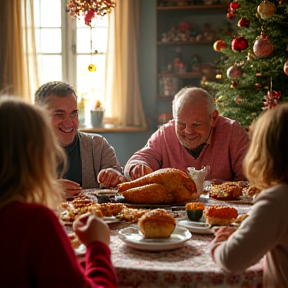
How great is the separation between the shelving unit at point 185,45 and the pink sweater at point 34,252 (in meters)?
4.04

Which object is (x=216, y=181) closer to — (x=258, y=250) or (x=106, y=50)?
(x=258, y=250)

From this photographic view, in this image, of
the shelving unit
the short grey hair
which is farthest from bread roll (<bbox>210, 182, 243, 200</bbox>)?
the shelving unit

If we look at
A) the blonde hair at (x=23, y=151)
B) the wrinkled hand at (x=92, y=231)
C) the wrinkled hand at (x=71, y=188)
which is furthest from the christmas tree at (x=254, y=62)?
the blonde hair at (x=23, y=151)

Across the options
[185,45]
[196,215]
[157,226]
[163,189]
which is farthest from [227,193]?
[185,45]

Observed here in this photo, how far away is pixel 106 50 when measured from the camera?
507cm

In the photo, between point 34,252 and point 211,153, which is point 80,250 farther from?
point 211,153

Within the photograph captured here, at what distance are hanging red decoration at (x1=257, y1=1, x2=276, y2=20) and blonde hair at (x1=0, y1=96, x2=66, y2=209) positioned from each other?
230cm

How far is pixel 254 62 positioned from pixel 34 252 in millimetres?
2788

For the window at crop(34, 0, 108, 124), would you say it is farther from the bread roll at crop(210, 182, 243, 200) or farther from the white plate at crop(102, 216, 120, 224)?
the white plate at crop(102, 216, 120, 224)

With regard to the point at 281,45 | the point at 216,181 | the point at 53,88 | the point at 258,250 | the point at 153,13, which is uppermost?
the point at 153,13

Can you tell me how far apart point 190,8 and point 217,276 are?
4.01 m

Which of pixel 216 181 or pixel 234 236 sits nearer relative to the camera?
pixel 234 236

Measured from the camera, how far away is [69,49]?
523 centimetres

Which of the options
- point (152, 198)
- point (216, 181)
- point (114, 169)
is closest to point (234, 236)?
point (152, 198)
